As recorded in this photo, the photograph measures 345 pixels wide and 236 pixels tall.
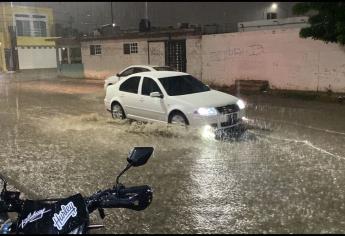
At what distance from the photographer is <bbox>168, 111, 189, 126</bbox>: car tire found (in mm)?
10016

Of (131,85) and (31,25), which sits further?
Answer: (31,25)

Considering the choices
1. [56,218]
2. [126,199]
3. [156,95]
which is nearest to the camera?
[56,218]

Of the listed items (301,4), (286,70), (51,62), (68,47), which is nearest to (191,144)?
(301,4)

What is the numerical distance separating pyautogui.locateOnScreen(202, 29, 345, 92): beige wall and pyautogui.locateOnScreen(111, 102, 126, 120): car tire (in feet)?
31.2

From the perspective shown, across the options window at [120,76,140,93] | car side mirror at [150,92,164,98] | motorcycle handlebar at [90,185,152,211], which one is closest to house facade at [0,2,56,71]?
window at [120,76,140,93]

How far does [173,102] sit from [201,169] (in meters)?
3.04

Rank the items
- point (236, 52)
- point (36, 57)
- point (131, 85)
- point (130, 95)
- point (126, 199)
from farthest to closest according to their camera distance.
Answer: point (36, 57), point (236, 52), point (131, 85), point (130, 95), point (126, 199)

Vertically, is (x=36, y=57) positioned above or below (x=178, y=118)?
above

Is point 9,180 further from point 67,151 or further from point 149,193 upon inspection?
point 149,193

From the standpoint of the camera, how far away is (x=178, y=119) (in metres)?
10.2

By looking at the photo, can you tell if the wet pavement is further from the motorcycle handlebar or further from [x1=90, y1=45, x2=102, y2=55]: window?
[x1=90, y1=45, x2=102, y2=55]: window

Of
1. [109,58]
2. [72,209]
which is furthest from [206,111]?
[109,58]

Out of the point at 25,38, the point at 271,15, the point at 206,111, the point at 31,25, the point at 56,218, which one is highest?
the point at 31,25

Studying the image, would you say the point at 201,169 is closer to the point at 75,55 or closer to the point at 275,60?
the point at 275,60
